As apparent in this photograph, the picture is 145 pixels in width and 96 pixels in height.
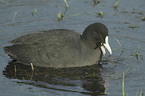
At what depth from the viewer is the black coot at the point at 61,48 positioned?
6.44m

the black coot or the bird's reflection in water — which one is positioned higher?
the black coot

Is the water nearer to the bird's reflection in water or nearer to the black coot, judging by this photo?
the bird's reflection in water

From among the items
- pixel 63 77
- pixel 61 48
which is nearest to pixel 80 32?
pixel 61 48

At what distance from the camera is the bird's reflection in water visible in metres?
5.71

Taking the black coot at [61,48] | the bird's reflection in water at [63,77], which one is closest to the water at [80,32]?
the bird's reflection in water at [63,77]

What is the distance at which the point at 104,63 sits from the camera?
22.4ft

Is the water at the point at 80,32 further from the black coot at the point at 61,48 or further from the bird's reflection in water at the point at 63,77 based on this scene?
the black coot at the point at 61,48

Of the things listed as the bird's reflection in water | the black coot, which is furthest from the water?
the black coot

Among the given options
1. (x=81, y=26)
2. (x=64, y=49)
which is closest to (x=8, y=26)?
(x=81, y=26)

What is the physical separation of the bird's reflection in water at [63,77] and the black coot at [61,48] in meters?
0.14

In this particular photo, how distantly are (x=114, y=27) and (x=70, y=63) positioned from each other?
244 centimetres

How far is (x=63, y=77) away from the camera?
618 cm

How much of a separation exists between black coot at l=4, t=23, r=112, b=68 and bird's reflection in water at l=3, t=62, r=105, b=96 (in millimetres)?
137

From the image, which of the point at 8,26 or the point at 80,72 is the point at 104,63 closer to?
the point at 80,72
